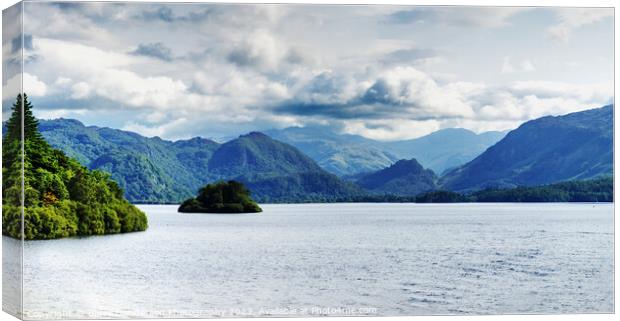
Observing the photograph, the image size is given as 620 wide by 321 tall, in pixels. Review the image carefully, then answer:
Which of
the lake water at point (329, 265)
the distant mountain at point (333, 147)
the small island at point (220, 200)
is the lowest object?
the lake water at point (329, 265)

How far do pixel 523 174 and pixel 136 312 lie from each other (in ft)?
29.8

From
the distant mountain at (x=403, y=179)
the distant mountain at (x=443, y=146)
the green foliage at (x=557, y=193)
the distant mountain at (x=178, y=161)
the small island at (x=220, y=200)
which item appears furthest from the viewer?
the distant mountain at (x=403, y=179)

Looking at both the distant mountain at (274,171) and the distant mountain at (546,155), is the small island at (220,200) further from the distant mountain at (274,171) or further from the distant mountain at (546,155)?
the distant mountain at (546,155)

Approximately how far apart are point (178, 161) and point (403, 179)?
4951 mm

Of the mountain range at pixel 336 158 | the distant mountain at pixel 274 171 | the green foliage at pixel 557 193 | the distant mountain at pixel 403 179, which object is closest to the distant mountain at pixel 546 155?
the mountain range at pixel 336 158

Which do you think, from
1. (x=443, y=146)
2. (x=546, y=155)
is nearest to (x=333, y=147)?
(x=443, y=146)

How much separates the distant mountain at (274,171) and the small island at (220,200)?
0.91 ft

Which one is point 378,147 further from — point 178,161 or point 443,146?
point 178,161

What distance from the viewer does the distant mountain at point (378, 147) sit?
19.4 metres

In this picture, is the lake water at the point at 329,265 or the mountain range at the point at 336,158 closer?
the lake water at the point at 329,265

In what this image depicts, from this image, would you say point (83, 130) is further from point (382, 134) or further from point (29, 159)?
point (382, 134)

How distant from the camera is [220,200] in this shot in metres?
22.4

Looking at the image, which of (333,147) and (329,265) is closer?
(333,147)

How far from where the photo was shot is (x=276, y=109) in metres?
18.9
